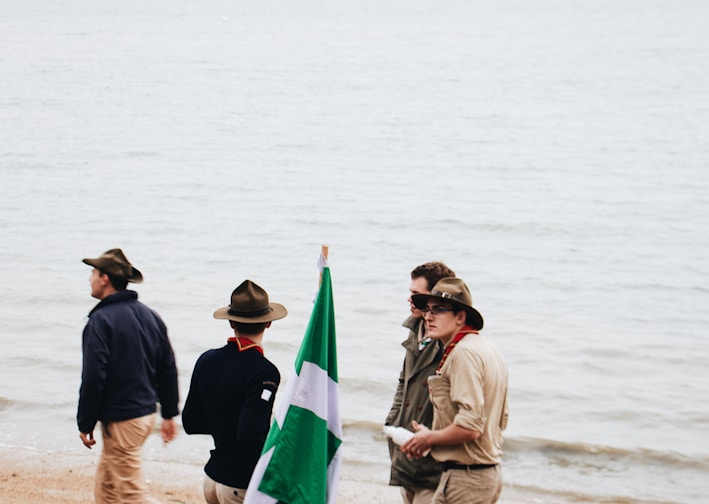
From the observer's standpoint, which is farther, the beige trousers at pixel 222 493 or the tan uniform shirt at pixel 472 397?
the beige trousers at pixel 222 493

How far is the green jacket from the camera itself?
18.5ft

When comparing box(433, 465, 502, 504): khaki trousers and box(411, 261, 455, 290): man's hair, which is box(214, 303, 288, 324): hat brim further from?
box(433, 465, 502, 504): khaki trousers

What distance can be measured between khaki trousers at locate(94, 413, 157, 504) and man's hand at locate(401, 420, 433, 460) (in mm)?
1953

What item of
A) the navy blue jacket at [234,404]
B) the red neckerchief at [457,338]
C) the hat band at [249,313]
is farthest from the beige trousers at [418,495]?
the hat band at [249,313]

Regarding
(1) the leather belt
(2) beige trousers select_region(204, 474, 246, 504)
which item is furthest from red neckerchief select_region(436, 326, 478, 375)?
(2) beige trousers select_region(204, 474, 246, 504)

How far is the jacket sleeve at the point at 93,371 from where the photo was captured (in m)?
6.24

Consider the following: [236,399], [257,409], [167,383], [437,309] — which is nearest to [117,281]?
[167,383]

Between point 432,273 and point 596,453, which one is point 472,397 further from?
point 596,453

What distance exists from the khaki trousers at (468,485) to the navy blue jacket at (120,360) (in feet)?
7.04

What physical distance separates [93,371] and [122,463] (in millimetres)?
665

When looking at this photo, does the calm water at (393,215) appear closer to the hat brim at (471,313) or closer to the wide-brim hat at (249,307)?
the wide-brim hat at (249,307)

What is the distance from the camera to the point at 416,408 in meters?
5.79

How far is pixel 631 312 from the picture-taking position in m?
20.1

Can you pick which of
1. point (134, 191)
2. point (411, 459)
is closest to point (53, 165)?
point (134, 191)
